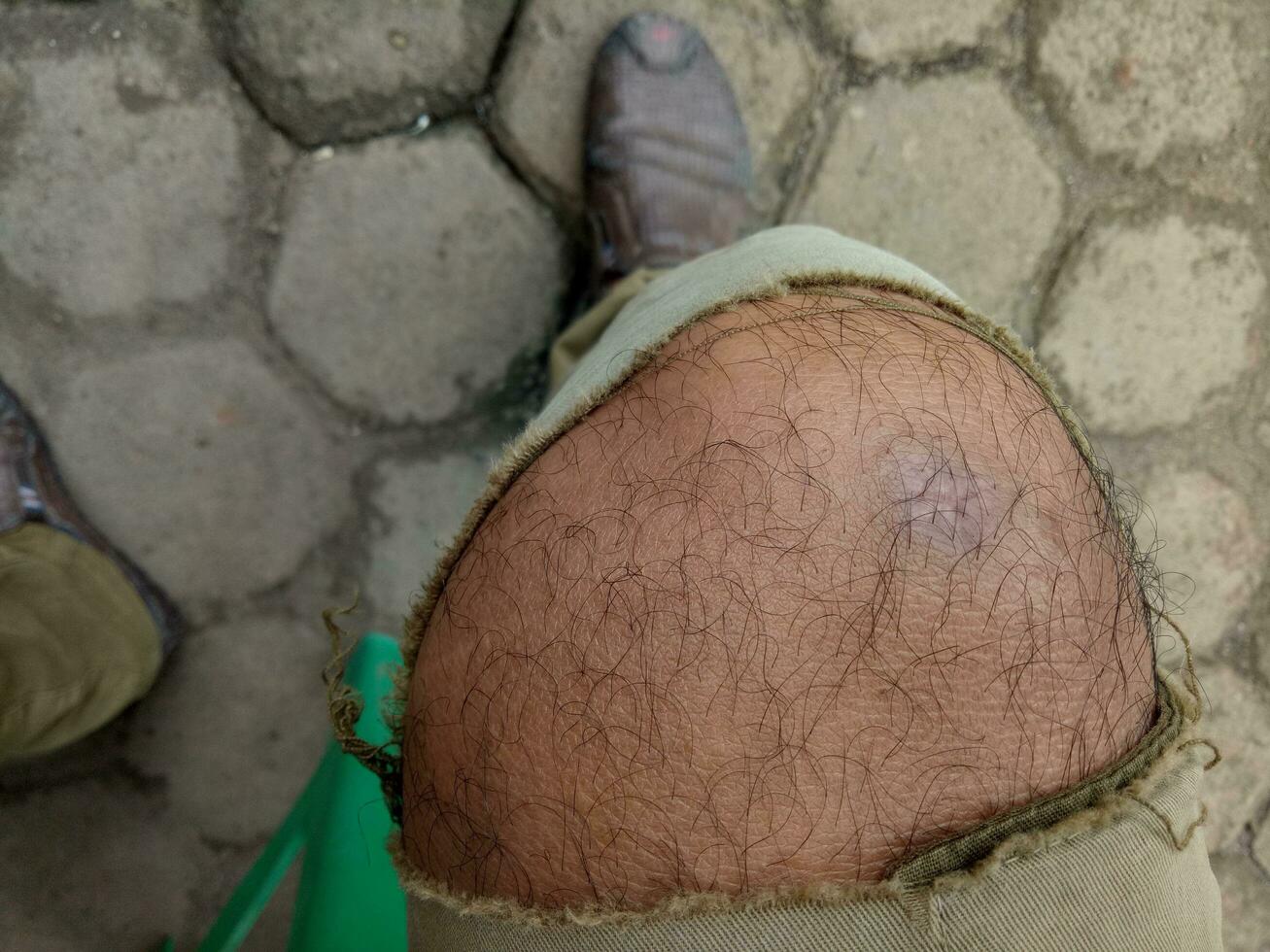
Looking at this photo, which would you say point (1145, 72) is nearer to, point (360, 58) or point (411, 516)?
point (360, 58)

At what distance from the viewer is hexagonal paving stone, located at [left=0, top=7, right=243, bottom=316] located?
1179mm

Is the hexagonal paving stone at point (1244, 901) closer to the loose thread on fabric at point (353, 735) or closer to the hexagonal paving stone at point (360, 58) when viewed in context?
the loose thread on fabric at point (353, 735)

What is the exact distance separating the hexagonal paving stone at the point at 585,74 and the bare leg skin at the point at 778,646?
0.81 metres

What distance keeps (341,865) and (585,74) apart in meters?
1.15

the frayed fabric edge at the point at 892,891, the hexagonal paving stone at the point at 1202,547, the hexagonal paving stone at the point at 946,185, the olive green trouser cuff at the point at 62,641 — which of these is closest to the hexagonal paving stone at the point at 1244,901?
the hexagonal paving stone at the point at 1202,547

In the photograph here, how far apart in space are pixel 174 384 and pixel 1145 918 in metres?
1.31

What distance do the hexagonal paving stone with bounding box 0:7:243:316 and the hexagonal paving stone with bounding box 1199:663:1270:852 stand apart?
1801 millimetres

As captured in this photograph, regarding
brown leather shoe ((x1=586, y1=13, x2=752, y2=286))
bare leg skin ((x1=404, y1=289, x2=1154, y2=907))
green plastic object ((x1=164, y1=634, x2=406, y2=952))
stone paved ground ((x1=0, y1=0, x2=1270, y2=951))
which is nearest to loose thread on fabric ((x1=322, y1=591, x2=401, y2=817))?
bare leg skin ((x1=404, y1=289, x2=1154, y2=907))

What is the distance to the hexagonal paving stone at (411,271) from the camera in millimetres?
1257

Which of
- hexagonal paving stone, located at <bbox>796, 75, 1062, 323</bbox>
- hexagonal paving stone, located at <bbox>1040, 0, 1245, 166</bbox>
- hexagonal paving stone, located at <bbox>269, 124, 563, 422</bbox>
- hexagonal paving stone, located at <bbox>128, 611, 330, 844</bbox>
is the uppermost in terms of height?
hexagonal paving stone, located at <bbox>1040, 0, 1245, 166</bbox>

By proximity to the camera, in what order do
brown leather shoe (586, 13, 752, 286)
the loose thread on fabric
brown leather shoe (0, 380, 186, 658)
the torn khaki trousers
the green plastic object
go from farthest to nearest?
1. brown leather shoe (586, 13, 752, 286)
2. brown leather shoe (0, 380, 186, 658)
3. the green plastic object
4. the loose thread on fabric
5. the torn khaki trousers

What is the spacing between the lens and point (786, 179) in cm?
135

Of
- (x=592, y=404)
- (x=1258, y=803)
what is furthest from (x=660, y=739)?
(x=1258, y=803)

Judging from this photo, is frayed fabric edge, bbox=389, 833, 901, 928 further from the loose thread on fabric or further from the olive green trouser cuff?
the olive green trouser cuff
